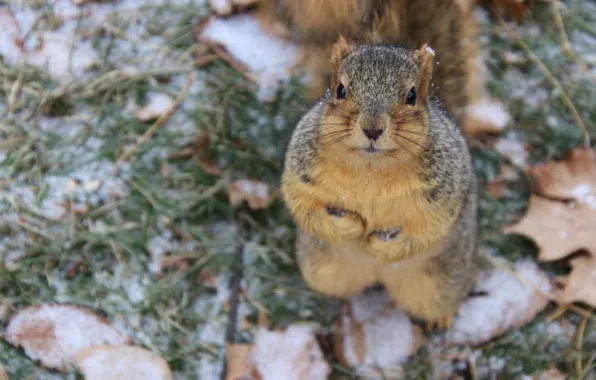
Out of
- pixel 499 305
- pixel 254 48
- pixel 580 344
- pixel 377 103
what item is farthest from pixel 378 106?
pixel 254 48

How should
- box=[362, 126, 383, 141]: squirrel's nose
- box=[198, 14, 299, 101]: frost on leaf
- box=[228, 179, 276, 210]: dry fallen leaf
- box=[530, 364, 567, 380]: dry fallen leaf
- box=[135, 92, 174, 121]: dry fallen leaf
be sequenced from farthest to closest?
box=[198, 14, 299, 101]: frost on leaf, box=[135, 92, 174, 121]: dry fallen leaf, box=[228, 179, 276, 210]: dry fallen leaf, box=[530, 364, 567, 380]: dry fallen leaf, box=[362, 126, 383, 141]: squirrel's nose

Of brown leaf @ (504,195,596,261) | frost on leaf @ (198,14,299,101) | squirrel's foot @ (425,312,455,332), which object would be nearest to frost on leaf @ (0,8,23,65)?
frost on leaf @ (198,14,299,101)

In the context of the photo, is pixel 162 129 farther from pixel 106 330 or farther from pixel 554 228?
pixel 554 228

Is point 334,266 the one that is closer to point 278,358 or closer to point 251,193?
point 278,358

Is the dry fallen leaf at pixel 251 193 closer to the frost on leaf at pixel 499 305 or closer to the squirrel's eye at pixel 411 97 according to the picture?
the frost on leaf at pixel 499 305

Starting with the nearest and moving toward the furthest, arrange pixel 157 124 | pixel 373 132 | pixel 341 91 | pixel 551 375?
pixel 373 132, pixel 341 91, pixel 551 375, pixel 157 124

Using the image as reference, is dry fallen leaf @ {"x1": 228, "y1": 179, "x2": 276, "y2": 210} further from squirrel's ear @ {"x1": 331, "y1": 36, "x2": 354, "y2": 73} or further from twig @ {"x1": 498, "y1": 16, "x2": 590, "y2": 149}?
twig @ {"x1": 498, "y1": 16, "x2": 590, "y2": 149}

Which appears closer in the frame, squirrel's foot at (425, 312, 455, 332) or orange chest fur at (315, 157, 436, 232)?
orange chest fur at (315, 157, 436, 232)
